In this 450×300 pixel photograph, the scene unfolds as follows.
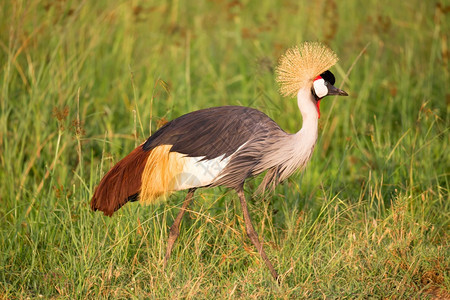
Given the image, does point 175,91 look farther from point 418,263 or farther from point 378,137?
point 418,263

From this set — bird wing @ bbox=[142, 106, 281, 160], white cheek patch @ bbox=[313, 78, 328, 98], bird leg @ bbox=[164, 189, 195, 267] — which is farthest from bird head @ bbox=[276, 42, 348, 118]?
bird leg @ bbox=[164, 189, 195, 267]

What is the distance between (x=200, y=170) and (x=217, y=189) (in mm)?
825

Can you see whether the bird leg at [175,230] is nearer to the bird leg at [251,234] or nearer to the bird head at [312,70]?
the bird leg at [251,234]

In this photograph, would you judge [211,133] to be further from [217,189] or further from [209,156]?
[217,189]

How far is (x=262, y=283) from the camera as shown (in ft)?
10.7

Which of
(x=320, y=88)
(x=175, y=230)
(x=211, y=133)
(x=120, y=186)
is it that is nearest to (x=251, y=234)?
(x=175, y=230)

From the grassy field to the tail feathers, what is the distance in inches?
5.0

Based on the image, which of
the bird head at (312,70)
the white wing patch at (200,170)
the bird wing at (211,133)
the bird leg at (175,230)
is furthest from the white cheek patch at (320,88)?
the bird leg at (175,230)

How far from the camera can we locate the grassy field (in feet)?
10.9

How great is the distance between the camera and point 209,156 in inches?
Answer: 133

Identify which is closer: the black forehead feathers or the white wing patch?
the white wing patch

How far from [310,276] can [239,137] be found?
784 millimetres

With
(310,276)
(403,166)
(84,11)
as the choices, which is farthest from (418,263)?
(84,11)

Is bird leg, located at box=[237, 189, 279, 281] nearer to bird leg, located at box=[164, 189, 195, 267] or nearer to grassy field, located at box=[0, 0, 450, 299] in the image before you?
grassy field, located at box=[0, 0, 450, 299]
